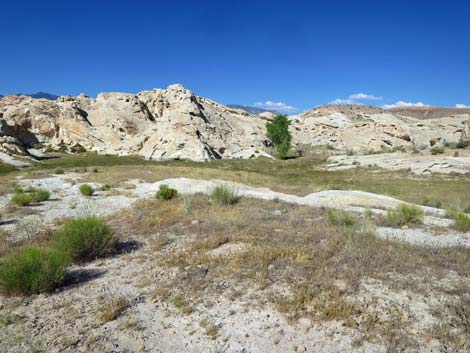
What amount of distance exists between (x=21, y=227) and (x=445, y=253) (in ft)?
40.3

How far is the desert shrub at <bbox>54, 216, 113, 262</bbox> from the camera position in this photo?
7590mm

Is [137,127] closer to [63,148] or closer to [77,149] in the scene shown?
[77,149]

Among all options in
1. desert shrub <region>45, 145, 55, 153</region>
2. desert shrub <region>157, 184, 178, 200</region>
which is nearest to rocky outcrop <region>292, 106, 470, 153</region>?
desert shrub <region>45, 145, 55, 153</region>

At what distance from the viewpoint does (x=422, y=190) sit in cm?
2370

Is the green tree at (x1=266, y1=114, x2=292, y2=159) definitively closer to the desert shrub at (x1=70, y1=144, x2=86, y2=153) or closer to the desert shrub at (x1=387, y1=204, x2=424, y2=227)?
the desert shrub at (x1=70, y1=144, x2=86, y2=153)

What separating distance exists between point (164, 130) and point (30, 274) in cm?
5115

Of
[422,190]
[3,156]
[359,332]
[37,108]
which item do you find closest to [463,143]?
[422,190]

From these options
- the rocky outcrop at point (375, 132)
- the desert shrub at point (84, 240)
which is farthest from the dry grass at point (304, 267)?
the rocky outcrop at point (375, 132)

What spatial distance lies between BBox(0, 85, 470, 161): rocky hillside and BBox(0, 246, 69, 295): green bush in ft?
140

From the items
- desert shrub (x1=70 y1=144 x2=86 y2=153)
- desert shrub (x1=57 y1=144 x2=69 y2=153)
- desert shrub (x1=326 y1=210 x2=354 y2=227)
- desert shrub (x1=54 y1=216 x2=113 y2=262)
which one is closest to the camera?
desert shrub (x1=54 y1=216 x2=113 y2=262)

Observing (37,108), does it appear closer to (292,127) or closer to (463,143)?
(292,127)

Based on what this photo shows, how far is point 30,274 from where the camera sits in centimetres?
587

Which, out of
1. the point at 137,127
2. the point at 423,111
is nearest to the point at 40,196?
the point at 137,127

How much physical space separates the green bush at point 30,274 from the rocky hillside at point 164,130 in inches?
1678
